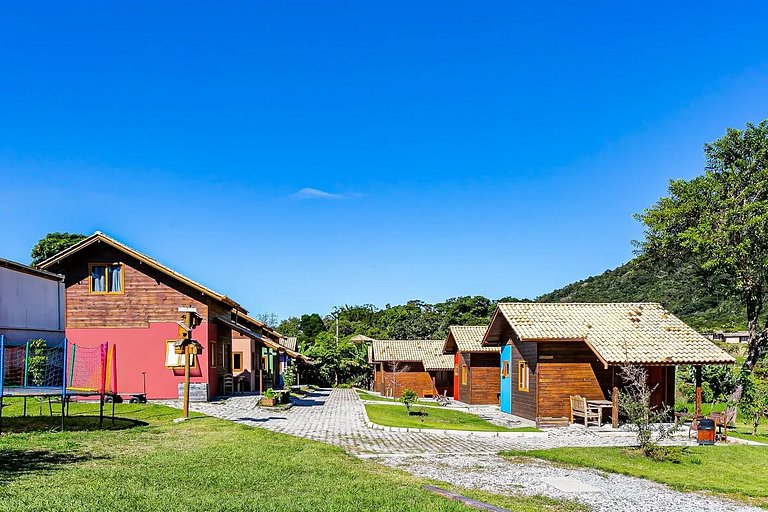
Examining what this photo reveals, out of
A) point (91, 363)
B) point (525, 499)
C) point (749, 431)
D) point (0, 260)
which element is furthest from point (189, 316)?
point (749, 431)

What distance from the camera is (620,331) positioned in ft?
79.0

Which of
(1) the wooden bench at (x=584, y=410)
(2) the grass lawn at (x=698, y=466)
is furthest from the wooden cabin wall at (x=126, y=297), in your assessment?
(2) the grass lawn at (x=698, y=466)

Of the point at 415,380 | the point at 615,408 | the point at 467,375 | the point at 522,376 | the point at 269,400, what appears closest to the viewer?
the point at 615,408

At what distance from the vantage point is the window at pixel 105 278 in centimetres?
2584

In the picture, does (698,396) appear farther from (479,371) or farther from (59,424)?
(59,424)

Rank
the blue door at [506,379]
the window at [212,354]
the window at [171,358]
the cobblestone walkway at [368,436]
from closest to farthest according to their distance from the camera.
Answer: the cobblestone walkway at [368,436], the window at [171,358], the window at [212,354], the blue door at [506,379]

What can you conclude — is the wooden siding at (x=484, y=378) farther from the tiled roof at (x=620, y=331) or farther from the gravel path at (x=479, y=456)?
the gravel path at (x=479, y=456)

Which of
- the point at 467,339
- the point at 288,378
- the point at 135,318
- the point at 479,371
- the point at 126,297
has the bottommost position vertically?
the point at 288,378

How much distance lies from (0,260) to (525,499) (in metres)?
29.5

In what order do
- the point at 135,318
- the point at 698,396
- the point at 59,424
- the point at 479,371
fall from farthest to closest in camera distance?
1. the point at 479,371
2. the point at 135,318
3. the point at 698,396
4. the point at 59,424

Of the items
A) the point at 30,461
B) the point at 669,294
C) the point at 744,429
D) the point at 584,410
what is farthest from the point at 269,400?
the point at 669,294

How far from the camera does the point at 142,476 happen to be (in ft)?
33.1

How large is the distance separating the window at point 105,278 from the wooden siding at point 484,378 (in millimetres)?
19792

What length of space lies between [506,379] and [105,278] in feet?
57.3
